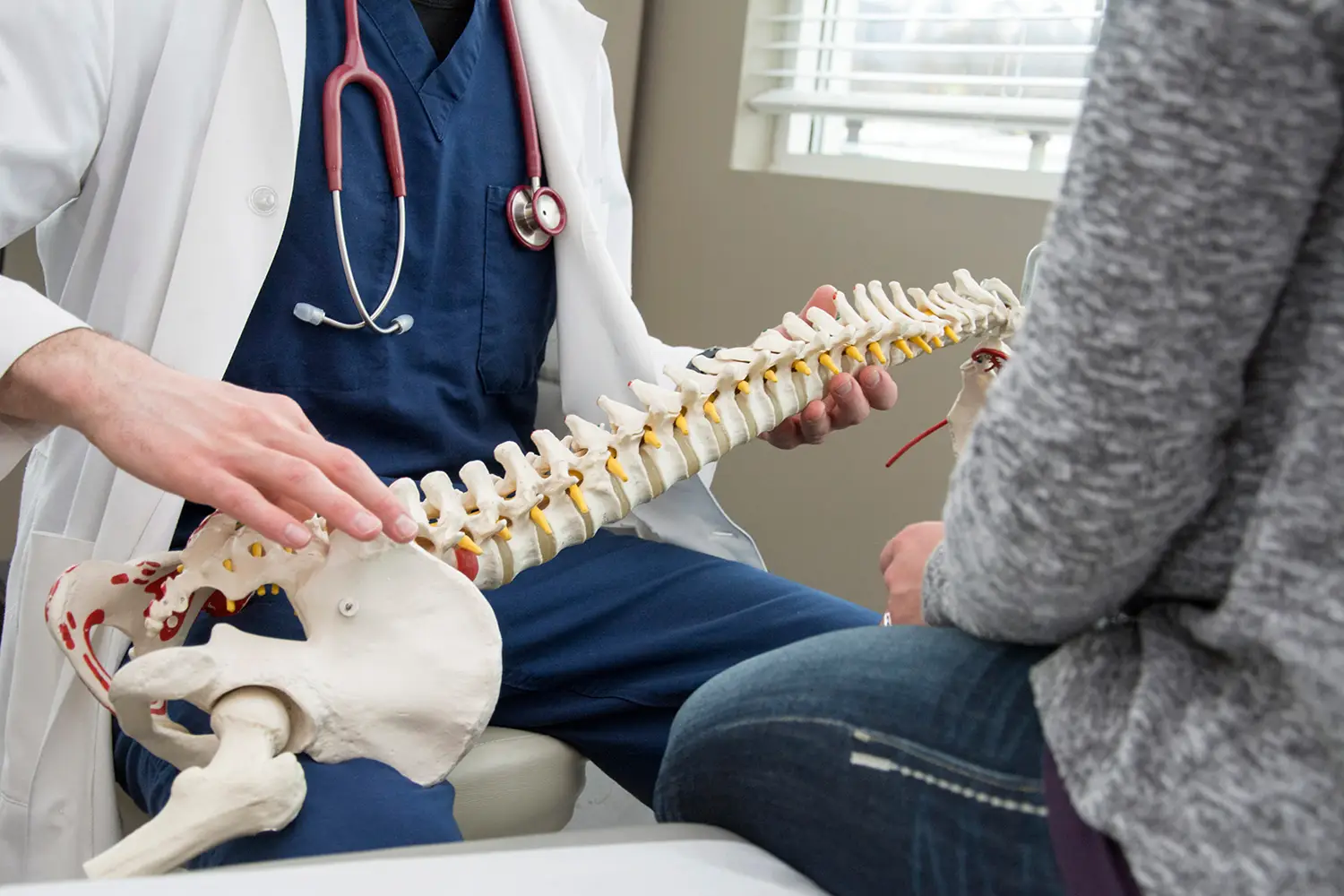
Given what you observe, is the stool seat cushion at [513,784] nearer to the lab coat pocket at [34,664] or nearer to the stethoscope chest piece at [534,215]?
the lab coat pocket at [34,664]

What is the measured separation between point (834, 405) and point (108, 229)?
73 centimetres

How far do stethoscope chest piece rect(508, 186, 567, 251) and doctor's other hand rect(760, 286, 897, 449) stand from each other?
0.29 metres

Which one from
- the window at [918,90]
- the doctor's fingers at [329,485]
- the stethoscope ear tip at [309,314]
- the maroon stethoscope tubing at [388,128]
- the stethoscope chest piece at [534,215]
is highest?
the window at [918,90]

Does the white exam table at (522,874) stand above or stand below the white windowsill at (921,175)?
below

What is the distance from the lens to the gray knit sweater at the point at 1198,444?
0.36 m

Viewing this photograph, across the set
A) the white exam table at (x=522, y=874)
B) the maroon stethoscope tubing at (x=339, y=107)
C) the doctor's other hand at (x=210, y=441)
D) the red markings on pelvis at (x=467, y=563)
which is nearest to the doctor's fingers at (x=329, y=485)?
the doctor's other hand at (x=210, y=441)

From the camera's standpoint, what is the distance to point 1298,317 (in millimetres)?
400

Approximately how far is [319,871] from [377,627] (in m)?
0.26

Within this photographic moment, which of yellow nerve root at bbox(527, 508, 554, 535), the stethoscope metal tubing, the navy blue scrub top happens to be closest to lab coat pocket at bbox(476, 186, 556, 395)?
the navy blue scrub top

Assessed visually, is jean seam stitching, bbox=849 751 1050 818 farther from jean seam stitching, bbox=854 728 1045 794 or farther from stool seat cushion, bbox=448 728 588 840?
stool seat cushion, bbox=448 728 588 840

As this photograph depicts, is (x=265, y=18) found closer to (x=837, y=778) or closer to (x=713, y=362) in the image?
(x=713, y=362)

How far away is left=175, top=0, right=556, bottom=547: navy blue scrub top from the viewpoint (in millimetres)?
1038

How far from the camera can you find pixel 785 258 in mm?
2053

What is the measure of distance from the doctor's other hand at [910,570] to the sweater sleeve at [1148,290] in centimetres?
25
